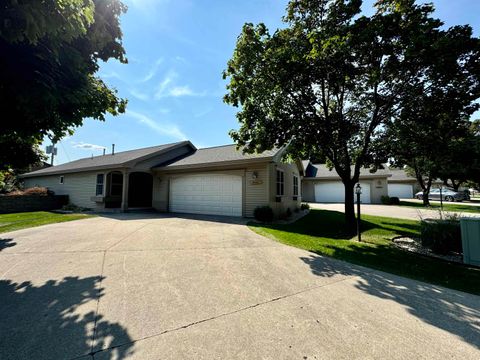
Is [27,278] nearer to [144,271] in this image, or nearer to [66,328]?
[144,271]

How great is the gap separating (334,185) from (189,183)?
58.9 feet

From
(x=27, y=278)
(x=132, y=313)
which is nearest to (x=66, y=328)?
(x=132, y=313)

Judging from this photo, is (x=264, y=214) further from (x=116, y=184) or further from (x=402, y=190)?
(x=402, y=190)

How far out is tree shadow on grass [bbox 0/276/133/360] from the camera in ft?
6.96

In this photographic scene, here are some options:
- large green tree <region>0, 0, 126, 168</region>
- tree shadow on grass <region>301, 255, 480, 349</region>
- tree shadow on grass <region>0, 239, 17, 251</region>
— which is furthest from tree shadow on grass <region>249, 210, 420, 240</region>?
tree shadow on grass <region>0, 239, 17, 251</region>

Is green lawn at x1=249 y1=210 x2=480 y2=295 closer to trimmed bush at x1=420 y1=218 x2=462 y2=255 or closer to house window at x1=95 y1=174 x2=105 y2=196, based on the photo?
trimmed bush at x1=420 y1=218 x2=462 y2=255

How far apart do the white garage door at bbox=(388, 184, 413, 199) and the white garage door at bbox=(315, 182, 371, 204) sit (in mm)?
10867

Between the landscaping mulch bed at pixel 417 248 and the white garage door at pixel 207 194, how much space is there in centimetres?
703

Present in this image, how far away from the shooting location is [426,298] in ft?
11.1

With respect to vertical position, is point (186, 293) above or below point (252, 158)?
below

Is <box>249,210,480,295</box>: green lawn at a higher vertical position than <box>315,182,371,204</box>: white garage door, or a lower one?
lower

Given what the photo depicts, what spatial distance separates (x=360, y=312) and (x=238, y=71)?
8006 mm

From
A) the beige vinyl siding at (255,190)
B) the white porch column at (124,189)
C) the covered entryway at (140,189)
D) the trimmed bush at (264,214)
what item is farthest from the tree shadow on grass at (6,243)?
the covered entryway at (140,189)

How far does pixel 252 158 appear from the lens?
10.9 m
